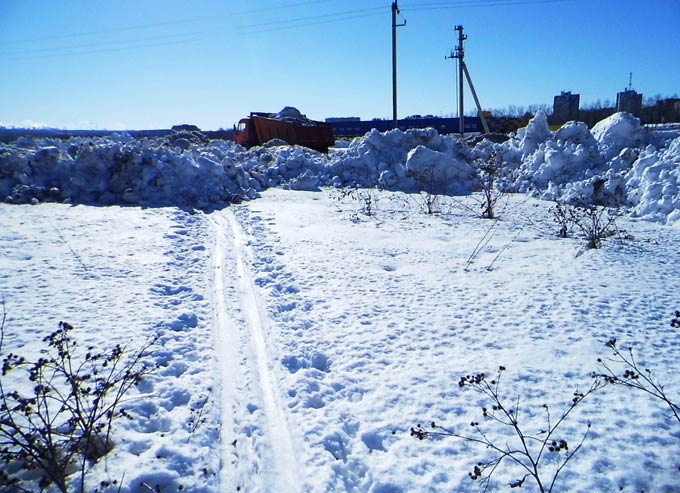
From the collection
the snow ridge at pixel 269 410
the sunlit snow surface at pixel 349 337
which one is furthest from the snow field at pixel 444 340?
the snow ridge at pixel 269 410

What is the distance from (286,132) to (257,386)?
19.6 metres

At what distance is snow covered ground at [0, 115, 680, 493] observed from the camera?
2902mm

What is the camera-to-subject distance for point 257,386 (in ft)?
12.4

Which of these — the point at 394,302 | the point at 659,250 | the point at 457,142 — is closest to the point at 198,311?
the point at 394,302

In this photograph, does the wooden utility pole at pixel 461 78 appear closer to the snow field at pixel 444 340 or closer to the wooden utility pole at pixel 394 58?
the wooden utility pole at pixel 394 58

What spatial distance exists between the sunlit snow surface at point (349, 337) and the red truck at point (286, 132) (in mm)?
14428

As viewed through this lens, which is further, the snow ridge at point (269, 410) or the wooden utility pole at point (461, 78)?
the wooden utility pole at point (461, 78)

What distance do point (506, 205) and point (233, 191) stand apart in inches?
319

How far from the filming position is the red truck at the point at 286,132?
21812 mm

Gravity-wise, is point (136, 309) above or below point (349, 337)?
above

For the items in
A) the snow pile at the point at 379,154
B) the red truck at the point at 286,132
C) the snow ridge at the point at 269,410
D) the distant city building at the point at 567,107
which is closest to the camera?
the snow ridge at the point at 269,410

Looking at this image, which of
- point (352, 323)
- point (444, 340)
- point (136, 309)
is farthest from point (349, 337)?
point (136, 309)

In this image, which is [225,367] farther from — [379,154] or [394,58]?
[394,58]

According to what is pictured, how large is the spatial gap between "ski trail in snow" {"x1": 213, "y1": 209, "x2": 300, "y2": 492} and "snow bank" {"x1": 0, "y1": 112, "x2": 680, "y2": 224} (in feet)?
21.1
